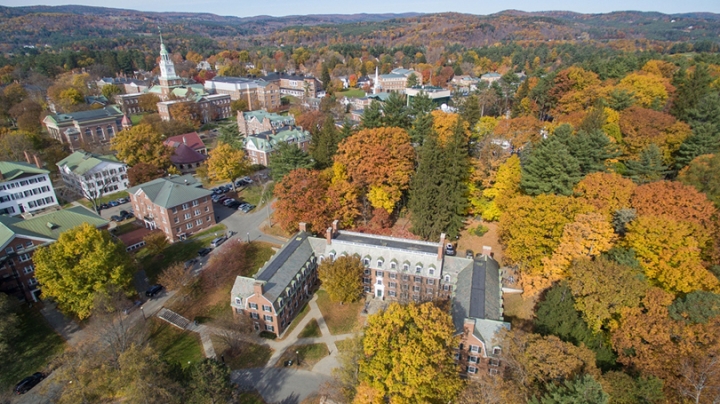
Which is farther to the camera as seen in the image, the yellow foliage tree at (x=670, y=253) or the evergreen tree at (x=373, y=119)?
the evergreen tree at (x=373, y=119)

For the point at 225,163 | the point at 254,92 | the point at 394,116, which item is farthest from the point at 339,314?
the point at 254,92

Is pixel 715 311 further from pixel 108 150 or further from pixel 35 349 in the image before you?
pixel 108 150

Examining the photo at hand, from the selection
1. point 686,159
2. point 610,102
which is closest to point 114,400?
point 686,159

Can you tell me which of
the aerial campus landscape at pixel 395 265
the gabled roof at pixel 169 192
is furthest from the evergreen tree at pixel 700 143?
the gabled roof at pixel 169 192

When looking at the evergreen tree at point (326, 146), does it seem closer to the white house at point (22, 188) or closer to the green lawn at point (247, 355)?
the green lawn at point (247, 355)

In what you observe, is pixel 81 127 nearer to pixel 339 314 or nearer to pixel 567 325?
pixel 339 314

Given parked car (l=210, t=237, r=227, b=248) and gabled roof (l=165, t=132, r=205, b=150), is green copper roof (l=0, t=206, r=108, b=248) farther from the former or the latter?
gabled roof (l=165, t=132, r=205, b=150)

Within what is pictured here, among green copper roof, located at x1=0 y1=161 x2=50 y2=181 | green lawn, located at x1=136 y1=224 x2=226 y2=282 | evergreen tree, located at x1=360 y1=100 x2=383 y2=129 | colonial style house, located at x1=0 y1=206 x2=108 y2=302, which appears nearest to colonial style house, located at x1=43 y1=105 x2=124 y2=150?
green copper roof, located at x1=0 y1=161 x2=50 y2=181
